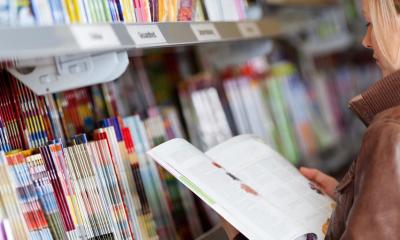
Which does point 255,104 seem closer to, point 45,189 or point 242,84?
point 242,84

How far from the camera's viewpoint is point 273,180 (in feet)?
4.69

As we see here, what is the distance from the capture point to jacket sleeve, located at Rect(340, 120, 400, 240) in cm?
108

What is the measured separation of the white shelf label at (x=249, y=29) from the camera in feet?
5.51

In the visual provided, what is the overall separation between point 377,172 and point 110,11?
64 centimetres

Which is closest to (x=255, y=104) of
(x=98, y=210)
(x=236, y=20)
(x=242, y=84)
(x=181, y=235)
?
(x=242, y=84)

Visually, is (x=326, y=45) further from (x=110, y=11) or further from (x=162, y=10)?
(x=110, y=11)

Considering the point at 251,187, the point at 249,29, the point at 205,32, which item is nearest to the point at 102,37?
the point at 205,32

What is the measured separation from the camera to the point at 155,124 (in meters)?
1.64

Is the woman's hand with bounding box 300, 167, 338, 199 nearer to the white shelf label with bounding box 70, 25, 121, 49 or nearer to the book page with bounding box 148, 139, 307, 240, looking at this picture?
the book page with bounding box 148, 139, 307, 240

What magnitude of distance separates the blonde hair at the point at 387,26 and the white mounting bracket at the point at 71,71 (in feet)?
1.92

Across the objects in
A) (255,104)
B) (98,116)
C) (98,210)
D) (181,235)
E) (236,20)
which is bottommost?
(181,235)

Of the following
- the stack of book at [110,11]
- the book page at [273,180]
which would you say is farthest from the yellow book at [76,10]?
the book page at [273,180]

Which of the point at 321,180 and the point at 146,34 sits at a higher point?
the point at 146,34

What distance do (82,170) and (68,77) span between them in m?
0.23
